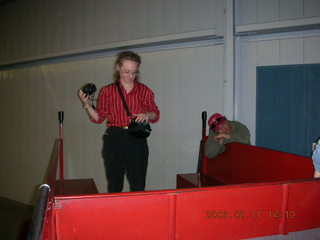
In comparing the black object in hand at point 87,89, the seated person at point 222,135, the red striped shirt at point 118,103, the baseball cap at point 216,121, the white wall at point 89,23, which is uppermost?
the white wall at point 89,23

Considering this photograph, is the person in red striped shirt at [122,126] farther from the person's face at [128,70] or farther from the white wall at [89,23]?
the white wall at [89,23]

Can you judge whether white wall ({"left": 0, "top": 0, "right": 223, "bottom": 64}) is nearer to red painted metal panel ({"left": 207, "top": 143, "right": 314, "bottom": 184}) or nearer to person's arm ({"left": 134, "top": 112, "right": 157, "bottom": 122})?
red painted metal panel ({"left": 207, "top": 143, "right": 314, "bottom": 184})

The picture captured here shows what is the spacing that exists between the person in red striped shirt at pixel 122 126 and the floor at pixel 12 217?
4.71 ft

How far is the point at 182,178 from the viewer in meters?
2.45

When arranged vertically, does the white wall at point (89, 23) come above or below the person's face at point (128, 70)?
above

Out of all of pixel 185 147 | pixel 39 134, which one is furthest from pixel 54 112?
pixel 185 147

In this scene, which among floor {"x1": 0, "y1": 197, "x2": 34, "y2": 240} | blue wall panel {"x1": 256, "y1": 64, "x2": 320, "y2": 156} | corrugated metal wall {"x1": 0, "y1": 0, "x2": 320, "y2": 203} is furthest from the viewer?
floor {"x1": 0, "y1": 197, "x2": 34, "y2": 240}

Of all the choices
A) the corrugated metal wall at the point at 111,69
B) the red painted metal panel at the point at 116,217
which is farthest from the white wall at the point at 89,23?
the red painted metal panel at the point at 116,217

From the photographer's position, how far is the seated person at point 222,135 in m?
2.24

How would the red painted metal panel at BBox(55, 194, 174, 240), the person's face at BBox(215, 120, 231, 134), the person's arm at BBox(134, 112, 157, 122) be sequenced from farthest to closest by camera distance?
the person's face at BBox(215, 120, 231, 134) < the person's arm at BBox(134, 112, 157, 122) < the red painted metal panel at BBox(55, 194, 174, 240)

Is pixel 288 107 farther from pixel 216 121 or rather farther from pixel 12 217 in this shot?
pixel 12 217

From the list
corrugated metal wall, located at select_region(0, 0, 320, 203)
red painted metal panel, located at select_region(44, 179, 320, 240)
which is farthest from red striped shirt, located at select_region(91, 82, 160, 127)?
corrugated metal wall, located at select_region(0, 0, 320, 203)
